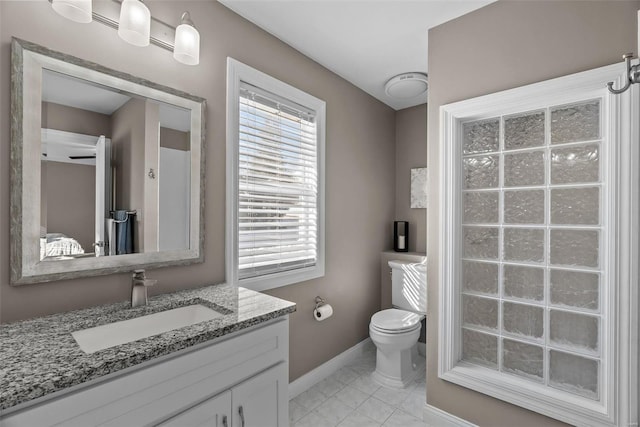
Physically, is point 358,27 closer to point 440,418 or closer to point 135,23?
point 135,23

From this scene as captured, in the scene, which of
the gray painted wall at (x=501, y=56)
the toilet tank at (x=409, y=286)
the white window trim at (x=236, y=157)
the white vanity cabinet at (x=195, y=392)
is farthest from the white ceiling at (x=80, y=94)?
the toilet tank at (x=409, y=286)

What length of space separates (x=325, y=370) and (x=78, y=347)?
196 centimetres

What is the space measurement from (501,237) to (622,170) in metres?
0.62

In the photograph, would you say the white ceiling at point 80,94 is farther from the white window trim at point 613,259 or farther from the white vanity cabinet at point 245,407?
the white window trim at point 613,259

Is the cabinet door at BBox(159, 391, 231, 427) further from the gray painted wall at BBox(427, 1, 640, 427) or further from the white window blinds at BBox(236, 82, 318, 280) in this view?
the gray painted wall at BBox(427, 1, 640, 427)

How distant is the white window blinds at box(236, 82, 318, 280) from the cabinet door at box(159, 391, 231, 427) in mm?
856

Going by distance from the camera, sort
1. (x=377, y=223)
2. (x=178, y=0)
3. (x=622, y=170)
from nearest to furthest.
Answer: (x=622, y=170) → (x=178, y=0) → (x=377, y=223)

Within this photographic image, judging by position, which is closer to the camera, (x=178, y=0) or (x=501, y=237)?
(x=178, y=0)

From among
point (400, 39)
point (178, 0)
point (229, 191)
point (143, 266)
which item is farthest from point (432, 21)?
point (143, 266)

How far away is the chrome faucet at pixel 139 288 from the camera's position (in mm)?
1346

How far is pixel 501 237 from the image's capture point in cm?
185

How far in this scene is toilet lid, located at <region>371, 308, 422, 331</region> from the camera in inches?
93.5

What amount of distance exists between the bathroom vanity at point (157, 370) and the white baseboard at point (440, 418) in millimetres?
1105

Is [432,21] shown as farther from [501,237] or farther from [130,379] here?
[130,379]
